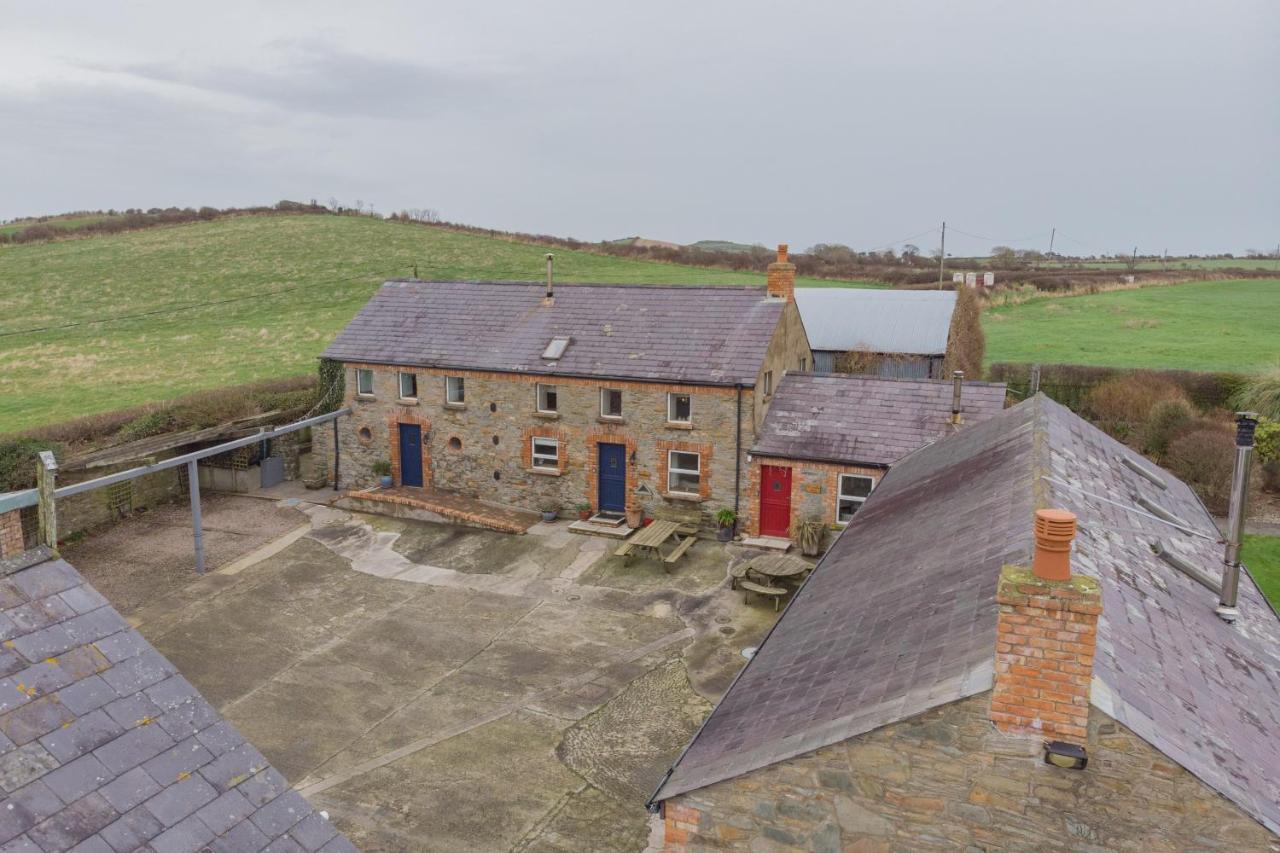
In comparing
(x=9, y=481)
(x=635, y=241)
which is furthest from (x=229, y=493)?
(x=635, y=241)

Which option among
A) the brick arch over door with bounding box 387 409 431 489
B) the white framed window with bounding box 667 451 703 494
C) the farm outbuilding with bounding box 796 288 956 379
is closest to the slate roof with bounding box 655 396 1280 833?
the white framed window with bounding box 667 451 703 494

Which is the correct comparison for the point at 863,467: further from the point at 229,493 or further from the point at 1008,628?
the point at 229,493

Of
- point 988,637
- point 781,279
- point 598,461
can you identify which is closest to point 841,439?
point 781,279

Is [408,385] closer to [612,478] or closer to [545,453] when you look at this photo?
[545,453]

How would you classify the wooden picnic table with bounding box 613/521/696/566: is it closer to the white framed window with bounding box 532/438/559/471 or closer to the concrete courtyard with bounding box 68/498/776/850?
the concrete courtyard with bounding box 68/498/776/850

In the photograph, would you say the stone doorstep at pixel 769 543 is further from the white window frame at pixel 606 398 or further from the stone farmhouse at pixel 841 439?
the white window frame at pixel 606 398

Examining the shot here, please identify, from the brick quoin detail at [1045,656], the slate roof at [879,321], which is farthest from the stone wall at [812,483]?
the brick quoin detail at [1045,656]
